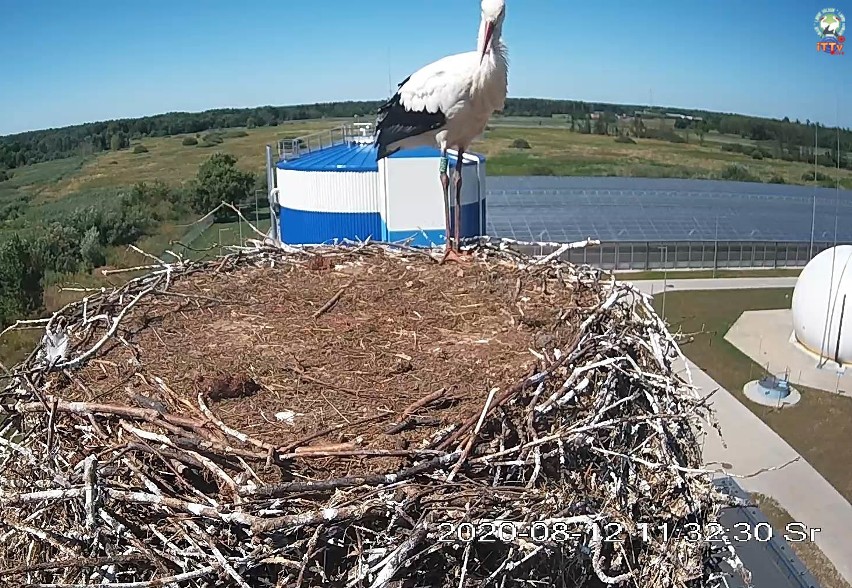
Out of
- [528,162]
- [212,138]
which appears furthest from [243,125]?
[528,162]

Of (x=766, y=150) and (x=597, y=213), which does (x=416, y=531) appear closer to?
(x=597, y=213)

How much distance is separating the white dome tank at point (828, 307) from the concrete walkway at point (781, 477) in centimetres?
290

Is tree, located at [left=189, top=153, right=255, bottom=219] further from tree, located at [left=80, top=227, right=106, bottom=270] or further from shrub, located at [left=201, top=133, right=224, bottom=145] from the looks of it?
shrub, located at [left=201, top=133, right=224, bottom=145]

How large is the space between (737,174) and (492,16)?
3395cm

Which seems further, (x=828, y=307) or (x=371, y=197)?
(x=828, y=307)

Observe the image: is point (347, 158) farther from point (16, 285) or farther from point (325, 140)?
point (16, 285)

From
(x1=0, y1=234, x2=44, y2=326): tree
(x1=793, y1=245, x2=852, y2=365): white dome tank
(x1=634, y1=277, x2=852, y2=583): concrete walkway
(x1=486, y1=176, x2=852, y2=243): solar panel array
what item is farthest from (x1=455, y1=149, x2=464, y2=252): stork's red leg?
(x1=486, y1=176, x2=852, y2=243): solar panel array

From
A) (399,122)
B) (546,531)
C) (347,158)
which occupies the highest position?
(399,122)

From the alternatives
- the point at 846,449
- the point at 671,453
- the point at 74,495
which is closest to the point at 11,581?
the point at 74,495

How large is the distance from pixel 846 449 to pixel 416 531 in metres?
10.0

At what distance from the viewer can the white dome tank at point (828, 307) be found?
13359 mm

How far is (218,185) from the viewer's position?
29531 mm

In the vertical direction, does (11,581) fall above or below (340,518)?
below

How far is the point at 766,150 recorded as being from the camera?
4409cm
